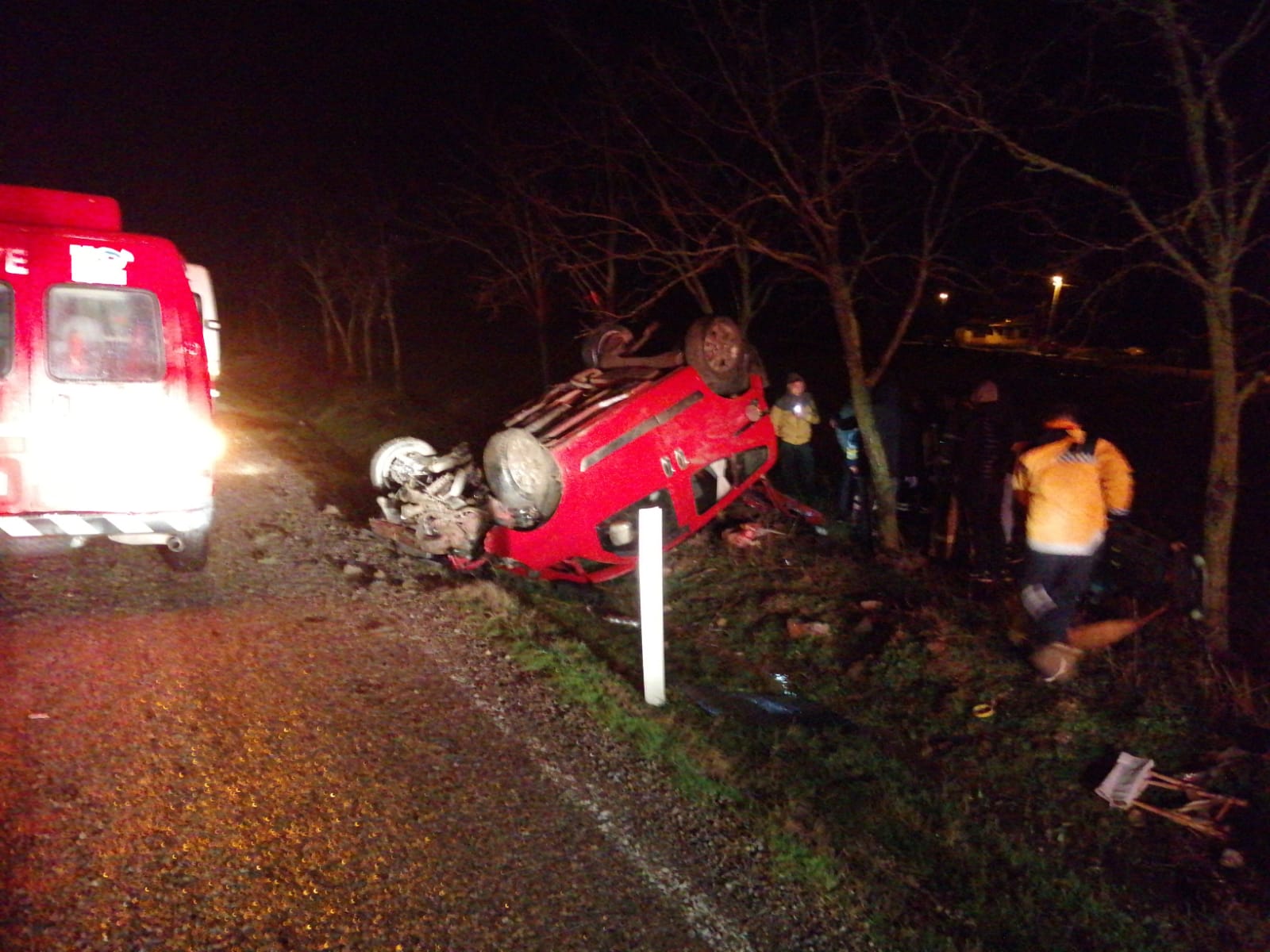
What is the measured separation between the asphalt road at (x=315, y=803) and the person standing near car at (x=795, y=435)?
5364 millimetres

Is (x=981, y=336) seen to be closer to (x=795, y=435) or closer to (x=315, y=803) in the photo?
Answer: (x=795, y=435)

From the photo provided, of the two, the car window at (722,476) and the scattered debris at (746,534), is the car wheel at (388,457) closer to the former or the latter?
the car window at (722,476)

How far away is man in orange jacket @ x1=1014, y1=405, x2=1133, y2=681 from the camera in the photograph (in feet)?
19.0

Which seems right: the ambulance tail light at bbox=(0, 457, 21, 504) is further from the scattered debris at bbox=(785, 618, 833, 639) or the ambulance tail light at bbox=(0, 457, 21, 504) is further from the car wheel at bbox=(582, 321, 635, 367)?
the scattered debris at bbox=(785, 618, 833, 639)

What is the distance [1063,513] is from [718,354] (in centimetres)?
334

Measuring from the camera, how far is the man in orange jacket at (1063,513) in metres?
5.78

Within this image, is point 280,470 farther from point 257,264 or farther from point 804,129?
point 257,264

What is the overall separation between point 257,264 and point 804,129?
3383 cm

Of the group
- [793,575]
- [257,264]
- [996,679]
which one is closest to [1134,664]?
[996,679]

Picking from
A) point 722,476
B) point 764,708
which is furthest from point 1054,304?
point 764,708

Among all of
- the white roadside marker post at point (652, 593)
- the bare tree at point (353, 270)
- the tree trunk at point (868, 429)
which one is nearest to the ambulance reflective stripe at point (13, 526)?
the white roadside marker post at point (652, 593)

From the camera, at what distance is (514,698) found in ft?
16.2

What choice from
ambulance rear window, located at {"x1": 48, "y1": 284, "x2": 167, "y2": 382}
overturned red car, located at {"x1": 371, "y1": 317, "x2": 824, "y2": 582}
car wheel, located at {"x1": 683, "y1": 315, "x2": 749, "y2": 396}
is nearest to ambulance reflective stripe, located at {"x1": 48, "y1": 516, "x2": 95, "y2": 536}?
ambulance rear window, located at {"x1": 48, "y1": 284, "x2": 167, "y2": 382}

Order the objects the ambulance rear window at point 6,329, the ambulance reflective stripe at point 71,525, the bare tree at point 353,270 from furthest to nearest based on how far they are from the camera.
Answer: the bare tree at point 353,270, the ambulance reflective stripe at point 71,525, the ambulance rear window at point 6,329
